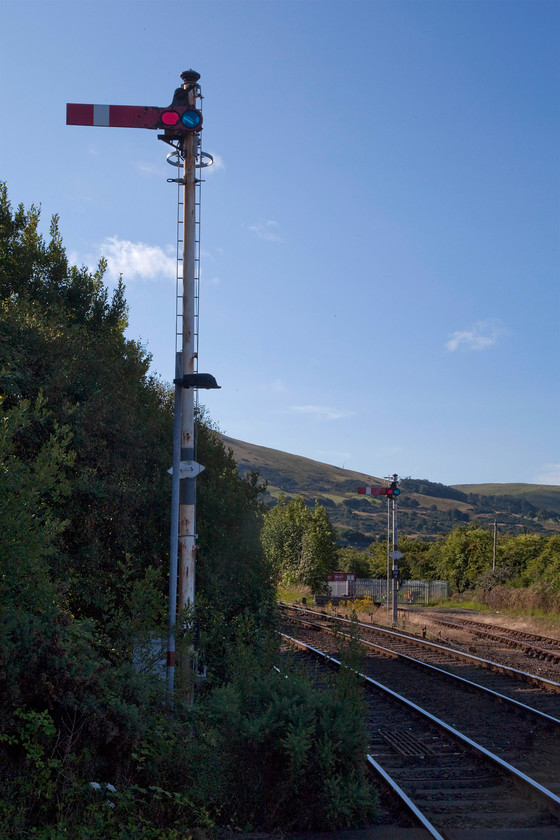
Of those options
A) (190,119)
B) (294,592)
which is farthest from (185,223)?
(294,592)

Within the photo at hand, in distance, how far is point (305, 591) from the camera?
49.6 meters

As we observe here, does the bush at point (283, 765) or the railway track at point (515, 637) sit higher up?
the bush at point (283, 765)

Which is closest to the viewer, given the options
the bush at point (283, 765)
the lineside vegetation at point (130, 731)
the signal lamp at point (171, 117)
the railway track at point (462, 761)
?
the lineside vegetation at point (130, 731)

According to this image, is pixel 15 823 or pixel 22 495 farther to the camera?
pixel 22 495

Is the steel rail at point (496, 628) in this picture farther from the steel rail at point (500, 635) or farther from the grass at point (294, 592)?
the grass at point (294, 592)

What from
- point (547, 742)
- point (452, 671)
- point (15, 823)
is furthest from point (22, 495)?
point (452, 671)

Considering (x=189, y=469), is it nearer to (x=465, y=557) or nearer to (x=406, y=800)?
(x=406, y=800)

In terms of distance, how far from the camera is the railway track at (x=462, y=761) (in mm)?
7055

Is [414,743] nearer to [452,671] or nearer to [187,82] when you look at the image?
[452,671]

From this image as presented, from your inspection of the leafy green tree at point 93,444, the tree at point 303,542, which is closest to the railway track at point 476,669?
the leafy green tree at point 93,444

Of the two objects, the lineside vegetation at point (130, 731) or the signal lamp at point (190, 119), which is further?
the signal lamp at point (190, 119)

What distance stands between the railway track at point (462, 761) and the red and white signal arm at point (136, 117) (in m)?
7.83

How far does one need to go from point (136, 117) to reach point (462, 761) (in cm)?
1003

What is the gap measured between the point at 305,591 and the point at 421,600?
26.8ft
